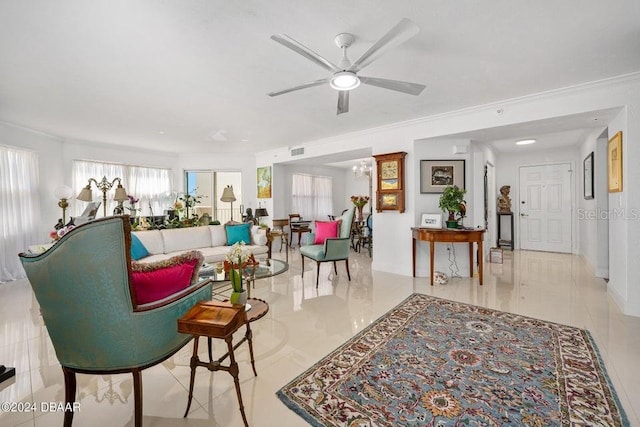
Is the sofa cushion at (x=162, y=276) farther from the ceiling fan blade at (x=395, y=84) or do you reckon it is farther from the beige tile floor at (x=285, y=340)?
the ceiling fan blade at (x=395, y=84)

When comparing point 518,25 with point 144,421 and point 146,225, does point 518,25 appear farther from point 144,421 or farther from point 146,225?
point 146,225

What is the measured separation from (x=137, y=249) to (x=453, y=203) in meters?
4.55

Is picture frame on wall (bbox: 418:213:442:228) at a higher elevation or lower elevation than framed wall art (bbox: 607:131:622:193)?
lower

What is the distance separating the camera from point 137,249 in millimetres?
4023

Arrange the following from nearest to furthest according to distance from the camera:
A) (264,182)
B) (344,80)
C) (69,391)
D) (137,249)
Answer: (69,391)
(344,80)
(137,249)
(264,182)

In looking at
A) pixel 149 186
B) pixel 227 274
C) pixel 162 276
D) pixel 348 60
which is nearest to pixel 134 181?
pixel 149 186

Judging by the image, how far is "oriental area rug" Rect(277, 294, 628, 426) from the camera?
5.42 ft

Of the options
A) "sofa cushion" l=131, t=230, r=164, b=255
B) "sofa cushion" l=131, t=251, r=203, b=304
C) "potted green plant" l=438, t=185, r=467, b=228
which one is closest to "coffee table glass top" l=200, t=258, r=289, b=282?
"sofa cushion" l=131, t=251, r=203, b=304

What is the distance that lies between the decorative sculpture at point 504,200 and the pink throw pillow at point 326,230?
4785 millimetres

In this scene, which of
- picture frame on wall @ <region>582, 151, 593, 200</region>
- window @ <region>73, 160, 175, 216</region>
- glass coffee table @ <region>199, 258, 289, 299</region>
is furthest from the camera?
window @ <region>73, 160, 175, 216</region>

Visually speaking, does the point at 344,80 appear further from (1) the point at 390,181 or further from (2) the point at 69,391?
(1) the point at 390,181

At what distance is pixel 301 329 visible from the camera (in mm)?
2795

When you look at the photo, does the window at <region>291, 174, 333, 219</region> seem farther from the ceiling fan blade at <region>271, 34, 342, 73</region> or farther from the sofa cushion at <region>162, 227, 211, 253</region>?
the ceiling fan blade at <region>271, 34, 342, 73</region>

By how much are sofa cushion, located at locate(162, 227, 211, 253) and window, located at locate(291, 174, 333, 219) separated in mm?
3349
